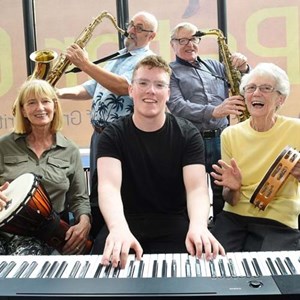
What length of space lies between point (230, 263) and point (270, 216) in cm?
72

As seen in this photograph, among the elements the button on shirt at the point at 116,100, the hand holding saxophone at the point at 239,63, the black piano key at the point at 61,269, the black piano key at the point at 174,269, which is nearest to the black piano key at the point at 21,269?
the black piano key at the point at 61,269

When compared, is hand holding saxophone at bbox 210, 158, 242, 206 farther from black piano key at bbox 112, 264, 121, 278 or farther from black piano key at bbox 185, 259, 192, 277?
black piano key at bbox 112, 264, 121, 278

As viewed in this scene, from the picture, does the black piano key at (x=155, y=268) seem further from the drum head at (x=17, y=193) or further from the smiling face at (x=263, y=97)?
the smiling face at (x=263, y=97)

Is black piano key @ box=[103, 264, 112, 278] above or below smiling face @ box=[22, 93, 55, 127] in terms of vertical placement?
below

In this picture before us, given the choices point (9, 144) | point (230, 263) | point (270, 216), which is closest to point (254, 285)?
point (230, 263)

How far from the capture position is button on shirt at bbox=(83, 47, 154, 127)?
2.81m

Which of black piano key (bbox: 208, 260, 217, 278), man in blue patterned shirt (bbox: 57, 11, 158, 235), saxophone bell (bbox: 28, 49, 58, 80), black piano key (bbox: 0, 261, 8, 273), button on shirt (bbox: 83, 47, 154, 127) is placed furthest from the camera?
saxophone bell (bbox: 28, 49, 58, 80)

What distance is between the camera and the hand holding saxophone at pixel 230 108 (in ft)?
8.93

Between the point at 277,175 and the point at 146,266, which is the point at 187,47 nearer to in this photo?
the point at 277,175

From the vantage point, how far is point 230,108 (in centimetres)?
272

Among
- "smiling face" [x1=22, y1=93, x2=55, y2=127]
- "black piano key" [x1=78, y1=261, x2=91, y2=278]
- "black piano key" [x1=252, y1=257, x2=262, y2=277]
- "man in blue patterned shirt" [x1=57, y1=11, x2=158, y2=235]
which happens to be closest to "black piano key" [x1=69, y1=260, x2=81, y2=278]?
"black piano key" [x1=78, y1=261, x2=91, y2=278]

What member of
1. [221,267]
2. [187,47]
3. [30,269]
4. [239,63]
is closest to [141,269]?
[221,267]

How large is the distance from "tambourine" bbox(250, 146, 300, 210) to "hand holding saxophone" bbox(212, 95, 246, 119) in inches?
34.2

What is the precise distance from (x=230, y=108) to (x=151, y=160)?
96 cm
